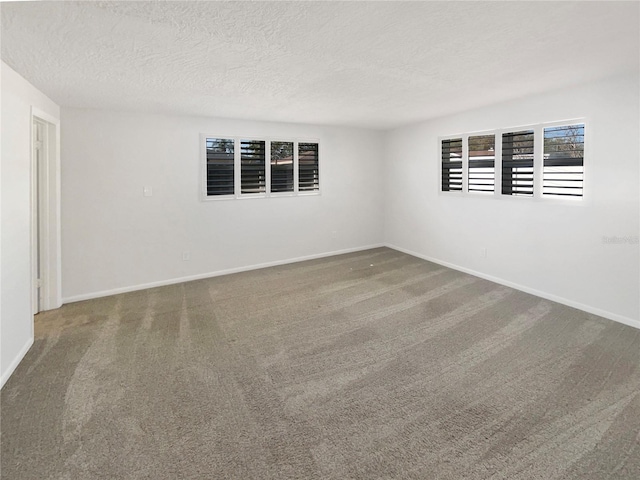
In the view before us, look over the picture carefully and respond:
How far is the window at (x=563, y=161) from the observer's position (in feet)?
12.3

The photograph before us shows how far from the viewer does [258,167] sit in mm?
5500

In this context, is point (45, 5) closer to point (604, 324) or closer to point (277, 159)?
point (277, 159)

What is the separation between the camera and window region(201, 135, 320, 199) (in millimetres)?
5105

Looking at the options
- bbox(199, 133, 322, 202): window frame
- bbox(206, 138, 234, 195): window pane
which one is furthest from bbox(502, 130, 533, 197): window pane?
bbox(206, 138, 234, 195): window pane

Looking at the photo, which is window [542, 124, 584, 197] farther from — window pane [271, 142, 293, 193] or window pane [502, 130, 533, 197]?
window pane [271, 142, 293, 193]

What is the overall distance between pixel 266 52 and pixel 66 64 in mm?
1581

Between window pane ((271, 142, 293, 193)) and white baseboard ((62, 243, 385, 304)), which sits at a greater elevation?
window pane ((271, 142, 293, 193))

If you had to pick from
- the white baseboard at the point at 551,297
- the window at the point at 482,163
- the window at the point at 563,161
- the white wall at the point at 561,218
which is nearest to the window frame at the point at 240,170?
the white wall at the point at 561,218

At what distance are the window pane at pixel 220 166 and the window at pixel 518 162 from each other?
332cm

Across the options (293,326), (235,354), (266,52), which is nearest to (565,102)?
(266,52)

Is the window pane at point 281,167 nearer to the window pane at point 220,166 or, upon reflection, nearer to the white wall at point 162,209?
the white wall at point 162,209

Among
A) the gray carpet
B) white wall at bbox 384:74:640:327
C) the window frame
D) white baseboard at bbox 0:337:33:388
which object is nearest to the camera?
the gray carpet

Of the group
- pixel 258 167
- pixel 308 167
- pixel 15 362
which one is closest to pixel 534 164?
pixel 308 167

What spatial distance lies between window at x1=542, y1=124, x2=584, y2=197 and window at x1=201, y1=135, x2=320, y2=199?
11.2 ft
